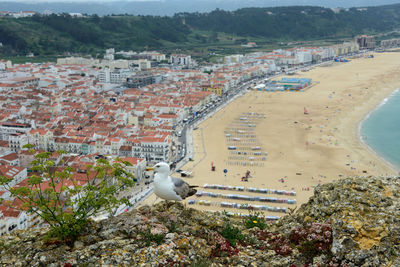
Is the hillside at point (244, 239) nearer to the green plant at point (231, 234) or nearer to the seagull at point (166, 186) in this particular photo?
the green plant at point (231, 234)

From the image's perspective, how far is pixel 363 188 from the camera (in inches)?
389

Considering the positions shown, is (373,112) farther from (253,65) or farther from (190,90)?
(253,65)

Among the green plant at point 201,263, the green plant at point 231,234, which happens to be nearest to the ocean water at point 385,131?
the green plant at point 231,234

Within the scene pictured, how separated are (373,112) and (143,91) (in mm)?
40256

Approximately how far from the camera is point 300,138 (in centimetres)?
4812

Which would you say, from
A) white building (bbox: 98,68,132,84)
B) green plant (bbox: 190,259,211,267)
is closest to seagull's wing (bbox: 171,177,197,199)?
green plant (bbox: 190,259,211,267)

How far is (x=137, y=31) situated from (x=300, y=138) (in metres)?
122

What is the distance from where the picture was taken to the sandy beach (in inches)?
1400

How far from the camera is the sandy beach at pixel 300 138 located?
117ft

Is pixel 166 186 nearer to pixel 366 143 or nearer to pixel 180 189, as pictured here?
pixel 180 189

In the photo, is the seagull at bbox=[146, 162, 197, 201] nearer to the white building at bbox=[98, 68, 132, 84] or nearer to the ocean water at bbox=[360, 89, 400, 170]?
the ocean water at bbox=[360, 89, 400, 170]

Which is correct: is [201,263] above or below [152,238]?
below

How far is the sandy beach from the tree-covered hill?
254ft

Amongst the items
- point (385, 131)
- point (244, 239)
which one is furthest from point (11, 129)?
point (385, 131)
